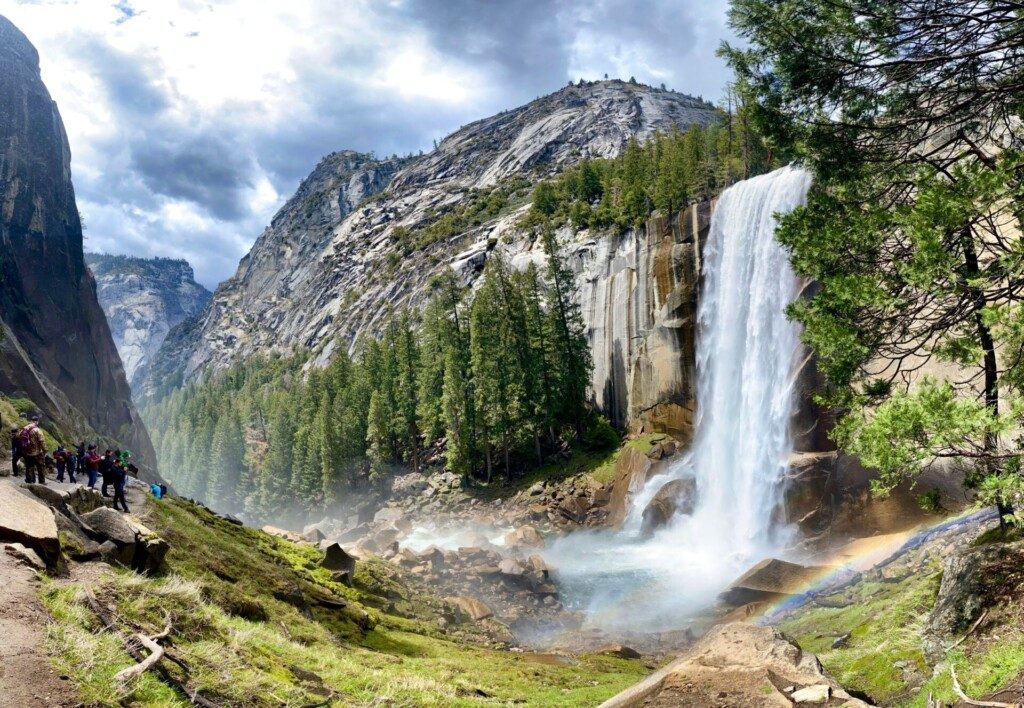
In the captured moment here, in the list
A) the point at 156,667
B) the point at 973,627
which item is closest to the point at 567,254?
the point at 973,627

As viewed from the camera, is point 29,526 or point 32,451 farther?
point 32,451

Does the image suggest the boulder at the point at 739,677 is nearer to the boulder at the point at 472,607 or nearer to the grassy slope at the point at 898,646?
the grassy slope at the point at 898,646

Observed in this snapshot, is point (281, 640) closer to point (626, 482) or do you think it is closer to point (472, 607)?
point (472, 607)

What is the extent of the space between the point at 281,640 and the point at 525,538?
28458 mm

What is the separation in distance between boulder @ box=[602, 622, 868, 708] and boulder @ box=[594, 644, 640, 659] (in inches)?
402

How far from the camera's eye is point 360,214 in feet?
634

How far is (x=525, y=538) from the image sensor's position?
40.2m

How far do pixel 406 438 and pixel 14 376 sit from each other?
34.3 m

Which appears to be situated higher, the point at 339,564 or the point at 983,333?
the point at 983,333

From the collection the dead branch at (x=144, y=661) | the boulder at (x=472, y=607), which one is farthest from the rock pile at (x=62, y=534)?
the boulder at (x=472, y=607)

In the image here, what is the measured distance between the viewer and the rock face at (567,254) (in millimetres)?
47656

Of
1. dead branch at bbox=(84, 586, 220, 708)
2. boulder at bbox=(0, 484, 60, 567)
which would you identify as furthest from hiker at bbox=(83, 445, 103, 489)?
dead branch at bbox=(84, 586, 220, 708)

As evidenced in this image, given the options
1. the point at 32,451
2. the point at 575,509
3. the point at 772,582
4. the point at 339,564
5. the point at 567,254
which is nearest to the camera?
the point at 32,451

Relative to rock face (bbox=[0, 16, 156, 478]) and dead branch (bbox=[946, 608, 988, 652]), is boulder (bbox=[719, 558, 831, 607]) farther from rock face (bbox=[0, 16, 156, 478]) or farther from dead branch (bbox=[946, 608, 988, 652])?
rock face (bbox=[0, 16, 156, 478])
